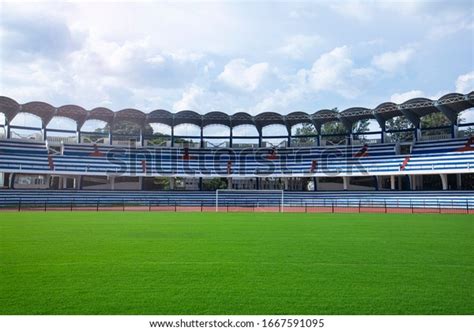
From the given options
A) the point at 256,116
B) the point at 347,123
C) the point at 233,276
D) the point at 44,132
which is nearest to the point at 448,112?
the point at 347,123

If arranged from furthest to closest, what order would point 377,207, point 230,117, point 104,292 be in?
point 230,117 → point 377,207 → point 104,292

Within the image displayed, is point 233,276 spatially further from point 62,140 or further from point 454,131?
point 62,140

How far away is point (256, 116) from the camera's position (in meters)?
51.8

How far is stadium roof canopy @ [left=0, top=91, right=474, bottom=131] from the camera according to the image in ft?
142

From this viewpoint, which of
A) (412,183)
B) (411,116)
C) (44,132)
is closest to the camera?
(412,183)

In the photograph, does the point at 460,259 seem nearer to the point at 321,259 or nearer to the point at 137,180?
the point at 321,259

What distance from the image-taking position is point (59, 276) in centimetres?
717

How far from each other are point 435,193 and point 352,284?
122 feet

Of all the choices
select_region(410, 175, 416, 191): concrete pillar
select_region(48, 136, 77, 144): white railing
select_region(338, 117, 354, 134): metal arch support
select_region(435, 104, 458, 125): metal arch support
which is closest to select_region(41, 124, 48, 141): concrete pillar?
select_region(48, 136, 77, 144): white railing

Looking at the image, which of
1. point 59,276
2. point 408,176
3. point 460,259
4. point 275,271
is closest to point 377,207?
point 408,176

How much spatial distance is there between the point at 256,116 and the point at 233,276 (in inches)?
1789

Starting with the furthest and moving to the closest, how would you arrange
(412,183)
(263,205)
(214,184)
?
(214,184) → (412,183) → (263,205)

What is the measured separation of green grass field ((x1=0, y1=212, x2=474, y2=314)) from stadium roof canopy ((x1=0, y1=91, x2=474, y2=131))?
35.1 m

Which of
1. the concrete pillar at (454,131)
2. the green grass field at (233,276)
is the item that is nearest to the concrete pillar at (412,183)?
the concrete pillar at (454,131)
